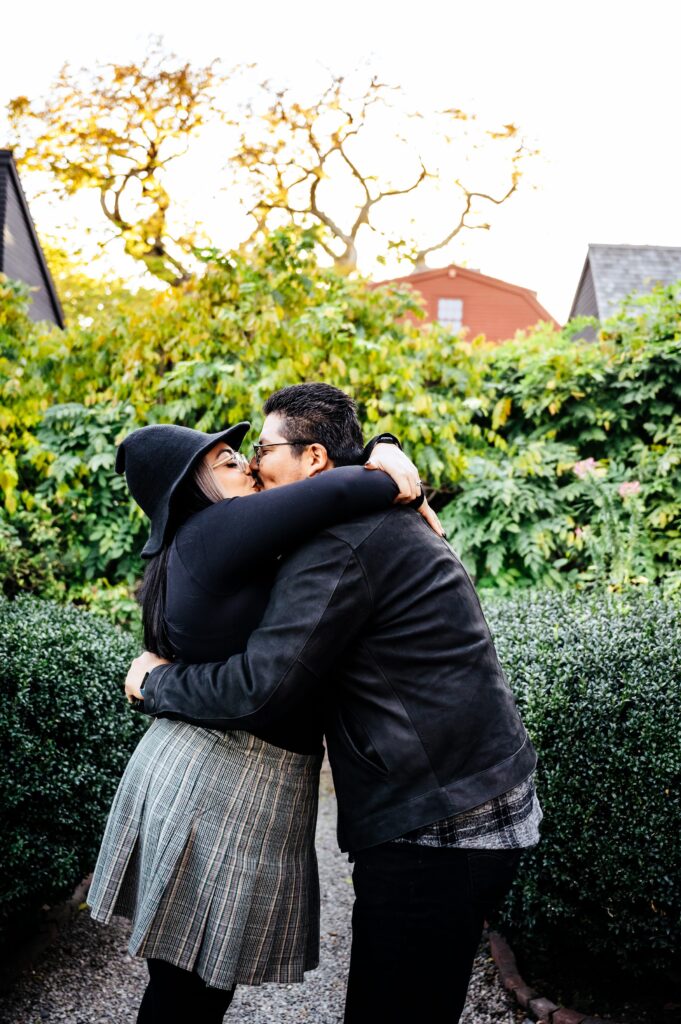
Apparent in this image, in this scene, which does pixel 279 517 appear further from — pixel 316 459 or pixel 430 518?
pixel 430 518

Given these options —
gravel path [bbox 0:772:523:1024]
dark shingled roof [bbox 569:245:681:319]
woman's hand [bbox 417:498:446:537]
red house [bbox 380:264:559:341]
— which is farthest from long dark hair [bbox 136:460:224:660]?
red house [bbox 380:264:559:341]

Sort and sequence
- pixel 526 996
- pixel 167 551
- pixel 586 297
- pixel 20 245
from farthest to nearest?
pixel 586 297
pixel 20 245
pixel 526 996
pixel 167 551

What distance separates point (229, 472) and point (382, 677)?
0.67 m

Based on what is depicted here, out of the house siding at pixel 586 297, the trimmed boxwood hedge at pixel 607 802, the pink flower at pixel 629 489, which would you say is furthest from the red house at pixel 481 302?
the trimmed boxwood hedge at pixel 607 802

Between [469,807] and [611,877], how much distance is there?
56.8 inches

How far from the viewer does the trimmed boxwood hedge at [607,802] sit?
2871mm

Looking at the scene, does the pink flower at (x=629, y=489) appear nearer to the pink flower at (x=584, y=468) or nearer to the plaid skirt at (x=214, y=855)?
the pink flower at (x=584, y=468)

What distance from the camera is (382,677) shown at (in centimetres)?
181

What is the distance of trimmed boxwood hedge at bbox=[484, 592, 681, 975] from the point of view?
2.87 m

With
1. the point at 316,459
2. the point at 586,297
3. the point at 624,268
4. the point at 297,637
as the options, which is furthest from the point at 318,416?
the point at 586,297

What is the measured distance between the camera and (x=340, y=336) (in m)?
6.10

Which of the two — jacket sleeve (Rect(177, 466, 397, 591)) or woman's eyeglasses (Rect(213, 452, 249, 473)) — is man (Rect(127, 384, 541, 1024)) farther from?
woman's eyeglasses (Rect(213, 452, 249, 473))

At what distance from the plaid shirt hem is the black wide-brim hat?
906 millimetres

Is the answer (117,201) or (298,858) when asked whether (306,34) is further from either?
(298,858)
